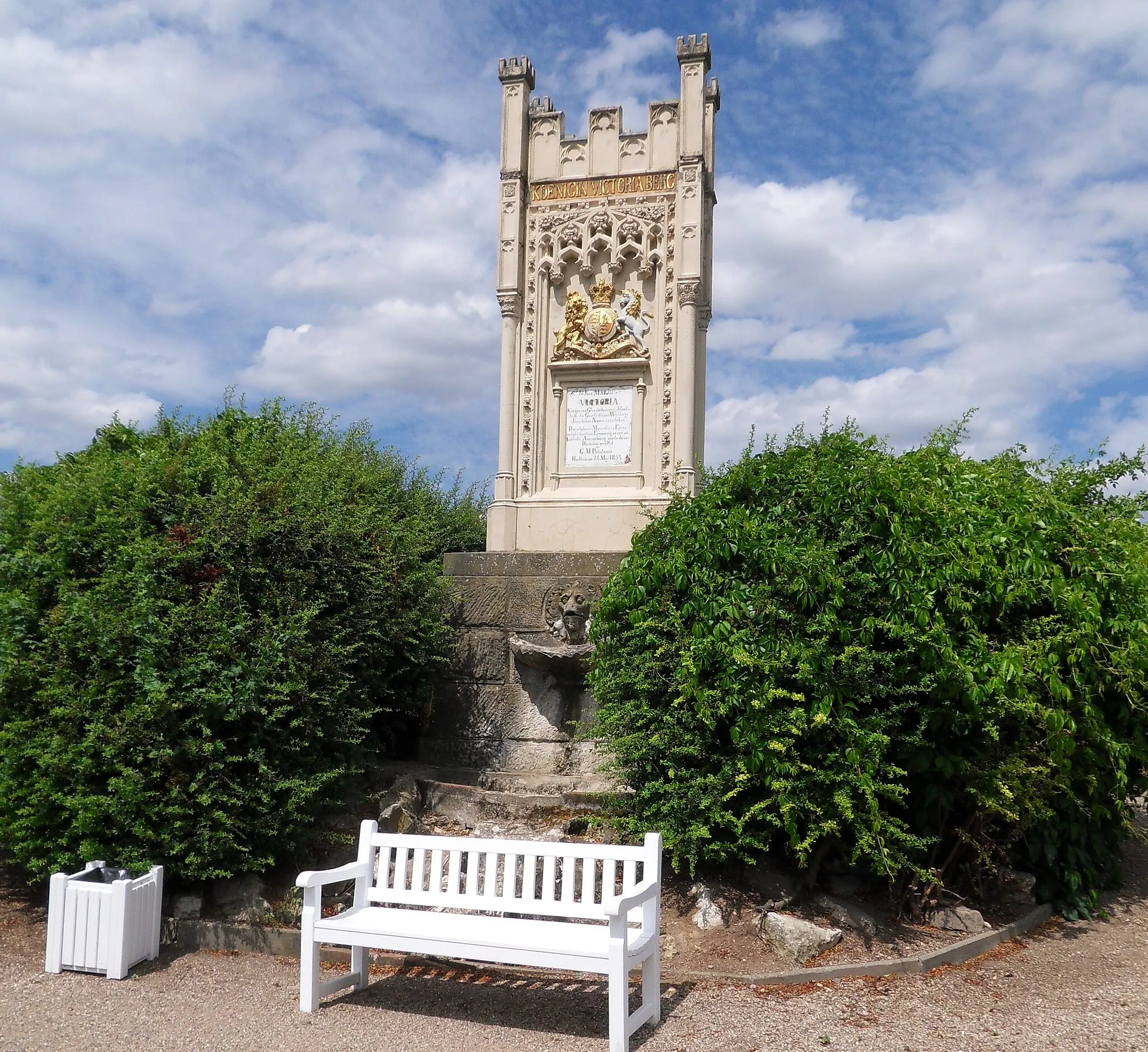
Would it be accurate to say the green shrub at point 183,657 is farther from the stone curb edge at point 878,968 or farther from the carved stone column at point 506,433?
the stone curb edge at point 878,968

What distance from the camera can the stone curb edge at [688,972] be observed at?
5.00 metres

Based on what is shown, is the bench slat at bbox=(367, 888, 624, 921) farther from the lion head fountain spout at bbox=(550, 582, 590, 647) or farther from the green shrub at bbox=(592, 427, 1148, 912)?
the lion head fountain spout at bbox=(550, 582, 590, 647)

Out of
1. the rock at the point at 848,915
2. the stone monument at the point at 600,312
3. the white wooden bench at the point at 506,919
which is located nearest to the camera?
the white wooden bench at the point at 506,919

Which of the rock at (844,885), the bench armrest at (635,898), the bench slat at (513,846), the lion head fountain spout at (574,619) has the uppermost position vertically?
the lion head fountain spout at (574,619)

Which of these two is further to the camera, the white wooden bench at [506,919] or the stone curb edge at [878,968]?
the stone curb edge at [878,968]

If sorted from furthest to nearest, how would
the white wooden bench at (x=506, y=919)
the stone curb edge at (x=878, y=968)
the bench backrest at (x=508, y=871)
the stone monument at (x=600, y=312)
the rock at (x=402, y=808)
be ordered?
the stone monument at (x=600, y=312) < the rock at (x=402, y=808) < the stone curb edge at (x=878, y=968) < the bench backrest at (x=508, y=871) < the white wooden bench at (x=506, y=919)

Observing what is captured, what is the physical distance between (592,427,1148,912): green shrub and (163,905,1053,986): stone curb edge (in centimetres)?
43

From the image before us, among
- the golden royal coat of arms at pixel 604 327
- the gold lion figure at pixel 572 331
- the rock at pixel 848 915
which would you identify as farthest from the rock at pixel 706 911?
the gold lion figure at pixel 572 331

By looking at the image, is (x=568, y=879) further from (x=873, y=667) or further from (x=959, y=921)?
(x=959, y=921)

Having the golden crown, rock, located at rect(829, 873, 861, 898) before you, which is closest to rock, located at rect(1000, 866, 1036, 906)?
rock, located at rect(829, 873, 861, 898)

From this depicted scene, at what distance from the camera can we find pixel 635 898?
167 inches

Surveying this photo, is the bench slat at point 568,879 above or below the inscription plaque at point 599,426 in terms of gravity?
below

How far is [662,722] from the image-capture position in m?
5.76

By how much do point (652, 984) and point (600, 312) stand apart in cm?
622
